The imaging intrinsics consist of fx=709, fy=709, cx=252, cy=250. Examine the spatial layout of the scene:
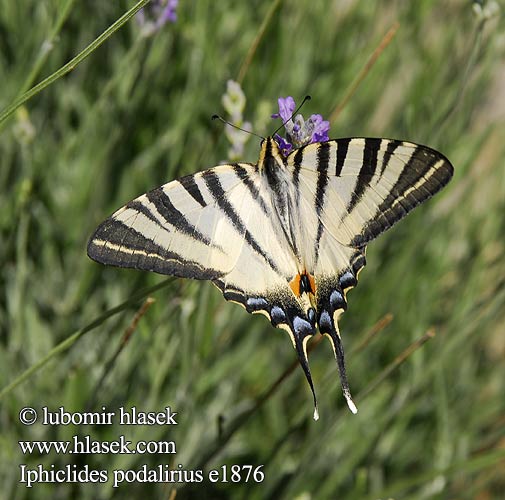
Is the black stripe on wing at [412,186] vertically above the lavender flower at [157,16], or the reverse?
the lavender flower at [157,16]

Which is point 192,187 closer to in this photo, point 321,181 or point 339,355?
point 321,181

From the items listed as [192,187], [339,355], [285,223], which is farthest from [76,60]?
[339,355]

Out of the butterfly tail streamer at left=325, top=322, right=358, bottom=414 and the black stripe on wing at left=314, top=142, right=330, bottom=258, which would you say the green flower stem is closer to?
the black stripe on wing at left=314, top=142, right=330, bottom=258

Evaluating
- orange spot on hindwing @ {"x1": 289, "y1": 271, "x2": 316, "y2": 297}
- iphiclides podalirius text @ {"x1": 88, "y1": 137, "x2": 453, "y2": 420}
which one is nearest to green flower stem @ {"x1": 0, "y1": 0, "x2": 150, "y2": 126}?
iphiclides podalirius text @ {"x1": 88, "y1": 137, "x2": 453, "y2": 420}

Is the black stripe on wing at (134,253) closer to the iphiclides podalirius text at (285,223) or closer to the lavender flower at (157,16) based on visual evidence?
the iphiclides podalirius text at (285,223)

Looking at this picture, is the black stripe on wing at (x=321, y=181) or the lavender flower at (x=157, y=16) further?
the lavender flower at (x=157, y=16)

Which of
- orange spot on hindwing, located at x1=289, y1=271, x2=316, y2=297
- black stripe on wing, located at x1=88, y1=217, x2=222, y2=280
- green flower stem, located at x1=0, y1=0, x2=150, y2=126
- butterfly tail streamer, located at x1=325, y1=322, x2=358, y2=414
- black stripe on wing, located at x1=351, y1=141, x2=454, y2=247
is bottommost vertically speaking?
butterfly tail streamer, located at x1=325, y1=322, x2=358, y2=414

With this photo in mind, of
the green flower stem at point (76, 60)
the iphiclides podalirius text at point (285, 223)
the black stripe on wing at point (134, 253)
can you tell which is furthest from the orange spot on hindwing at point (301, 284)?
the green flower stem at point (76, 60)
